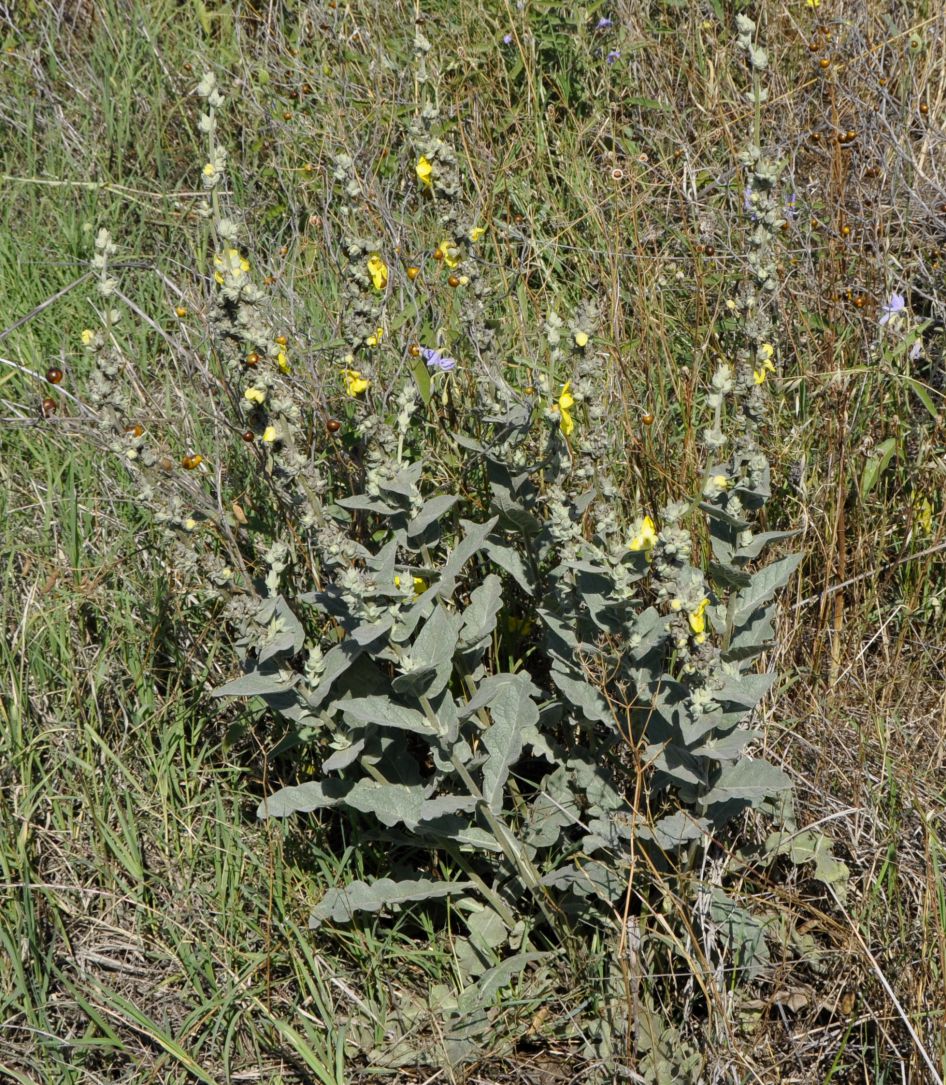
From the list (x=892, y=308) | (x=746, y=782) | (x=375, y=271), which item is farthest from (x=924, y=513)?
(x=375, y=271)

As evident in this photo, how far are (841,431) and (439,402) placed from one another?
3.09ft

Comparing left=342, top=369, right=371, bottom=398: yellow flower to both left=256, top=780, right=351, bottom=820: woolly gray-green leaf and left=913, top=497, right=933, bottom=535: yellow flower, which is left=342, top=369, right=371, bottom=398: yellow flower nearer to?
left=256, top=780, right=351, bottom=820: woolly gray-green leaf

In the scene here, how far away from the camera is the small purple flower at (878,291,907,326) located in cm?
262

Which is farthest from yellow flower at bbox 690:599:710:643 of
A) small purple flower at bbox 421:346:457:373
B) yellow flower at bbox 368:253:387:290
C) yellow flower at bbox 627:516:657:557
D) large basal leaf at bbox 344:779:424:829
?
small purple flower at bbox 421:346:457:373

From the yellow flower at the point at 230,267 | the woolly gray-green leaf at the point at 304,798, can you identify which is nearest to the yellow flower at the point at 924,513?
the woolly gray-green leaf at the point at 304,798

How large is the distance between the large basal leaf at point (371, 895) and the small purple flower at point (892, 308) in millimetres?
1649

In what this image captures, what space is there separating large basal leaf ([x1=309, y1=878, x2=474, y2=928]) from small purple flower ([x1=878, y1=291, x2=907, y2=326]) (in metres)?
1.65

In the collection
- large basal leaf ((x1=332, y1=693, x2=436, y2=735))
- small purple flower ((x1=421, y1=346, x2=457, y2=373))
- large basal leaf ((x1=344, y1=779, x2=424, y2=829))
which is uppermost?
small purple flower ((x1=421, y1=346, x2=457, y2=373))

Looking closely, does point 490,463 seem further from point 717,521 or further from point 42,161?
point 42,161

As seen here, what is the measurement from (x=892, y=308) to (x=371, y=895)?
1827 millimetres

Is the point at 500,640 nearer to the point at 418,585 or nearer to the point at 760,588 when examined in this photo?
the point at 418,585

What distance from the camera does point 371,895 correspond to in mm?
2070

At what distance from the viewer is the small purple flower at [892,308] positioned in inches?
103

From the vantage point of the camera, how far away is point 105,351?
196 cm
